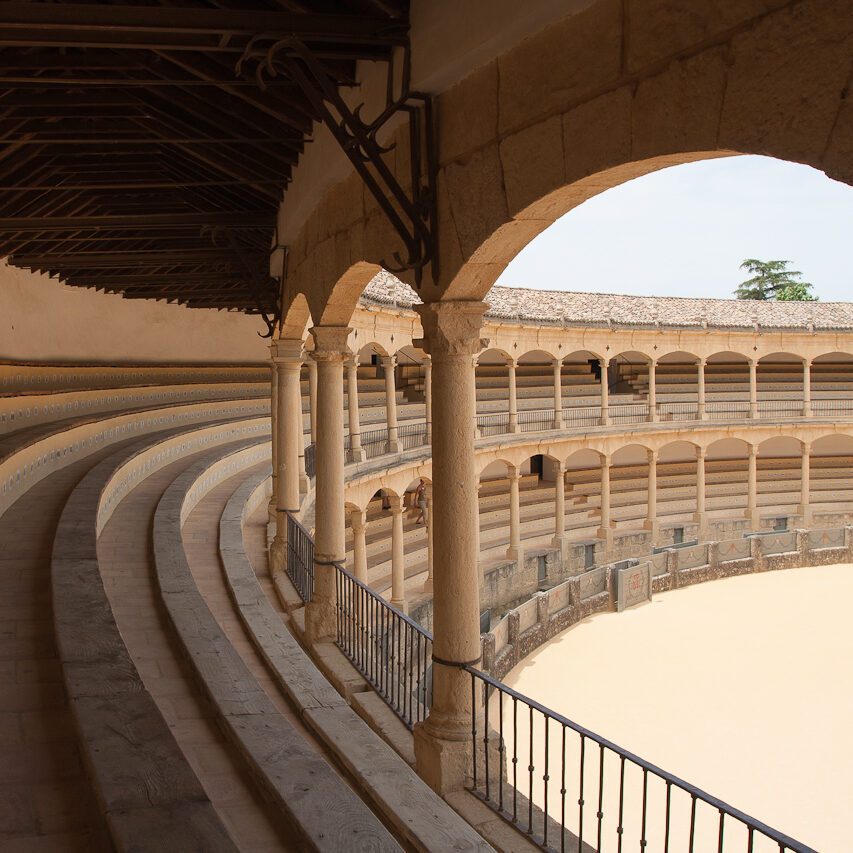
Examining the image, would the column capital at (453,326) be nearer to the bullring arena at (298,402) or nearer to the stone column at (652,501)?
the bullring arena at (298,402)

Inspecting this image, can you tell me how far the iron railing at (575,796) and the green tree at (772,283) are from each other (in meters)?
49.6

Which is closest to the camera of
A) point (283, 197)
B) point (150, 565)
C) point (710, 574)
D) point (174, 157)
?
point (150, 565)

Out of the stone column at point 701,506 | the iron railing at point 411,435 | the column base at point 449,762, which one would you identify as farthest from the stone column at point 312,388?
the stone column at point 701,506

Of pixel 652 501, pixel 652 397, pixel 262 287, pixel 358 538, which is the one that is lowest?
pixel 652 501

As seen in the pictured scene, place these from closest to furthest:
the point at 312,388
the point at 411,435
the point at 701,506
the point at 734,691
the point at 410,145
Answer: the point at 410,145
the point at 312,388
the point at 734,691
the point at 411,435
the point at 701,506

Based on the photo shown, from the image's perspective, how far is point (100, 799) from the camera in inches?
101

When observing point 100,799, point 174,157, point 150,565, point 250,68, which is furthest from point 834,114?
point 174,157

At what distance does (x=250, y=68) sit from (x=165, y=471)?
807 cm

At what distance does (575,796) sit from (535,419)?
1641 cm

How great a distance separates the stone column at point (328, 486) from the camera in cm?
766

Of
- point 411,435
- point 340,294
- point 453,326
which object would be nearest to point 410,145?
point 453,326

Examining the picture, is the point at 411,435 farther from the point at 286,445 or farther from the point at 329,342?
the point at 329,342

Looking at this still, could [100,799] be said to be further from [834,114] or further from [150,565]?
[150,565]

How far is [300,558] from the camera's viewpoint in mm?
9062
